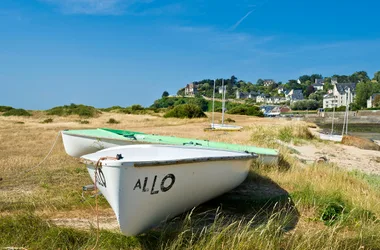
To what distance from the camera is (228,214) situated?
6.07 metres

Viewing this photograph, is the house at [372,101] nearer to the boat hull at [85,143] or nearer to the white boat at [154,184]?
the boat hull at [85,143]

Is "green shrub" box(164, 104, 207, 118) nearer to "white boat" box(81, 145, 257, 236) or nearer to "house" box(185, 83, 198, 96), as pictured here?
"white boat" box(81, 145, 257, 236)

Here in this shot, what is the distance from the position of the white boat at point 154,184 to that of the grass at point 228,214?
30 cm

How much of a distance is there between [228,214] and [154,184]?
2.12 m

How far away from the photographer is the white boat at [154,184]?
13.7 feet

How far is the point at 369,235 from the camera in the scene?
488cm

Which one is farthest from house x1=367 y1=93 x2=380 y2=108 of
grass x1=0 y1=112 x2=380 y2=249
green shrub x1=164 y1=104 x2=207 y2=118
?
grass x1=0 y1=112 x2=380 y2=249

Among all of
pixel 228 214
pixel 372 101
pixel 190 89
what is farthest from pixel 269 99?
pixel 228 214

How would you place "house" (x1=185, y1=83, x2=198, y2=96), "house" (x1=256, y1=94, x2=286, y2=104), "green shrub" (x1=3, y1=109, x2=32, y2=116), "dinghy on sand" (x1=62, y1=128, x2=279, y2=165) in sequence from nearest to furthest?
"dinghy on sand" (x1=62, y1=128, x2=279, y2=165)
"green shrub" (x1=3, y1=109, x2=32, y2=116)
"house" (x1=185, y1=83, x2=198, y2=96)
"house" (x1=256, y1=94, x2=286, y2=104)

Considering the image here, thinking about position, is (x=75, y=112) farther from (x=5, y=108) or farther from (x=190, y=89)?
(x=190, y=89)

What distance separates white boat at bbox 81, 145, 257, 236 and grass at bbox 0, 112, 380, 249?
0.30 metres

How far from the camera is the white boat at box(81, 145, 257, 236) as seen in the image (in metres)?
4.18

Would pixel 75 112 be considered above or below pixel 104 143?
below

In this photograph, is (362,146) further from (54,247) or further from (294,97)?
(294,97)
